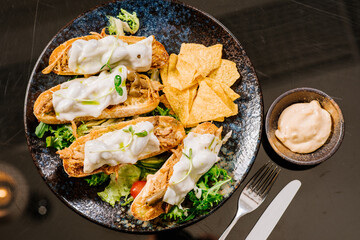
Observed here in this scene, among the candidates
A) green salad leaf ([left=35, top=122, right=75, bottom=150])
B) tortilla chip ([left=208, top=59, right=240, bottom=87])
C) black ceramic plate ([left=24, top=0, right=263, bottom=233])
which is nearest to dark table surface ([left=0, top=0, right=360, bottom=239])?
black ceramic plate ([left=24, top=0, right=263, bottom=233])

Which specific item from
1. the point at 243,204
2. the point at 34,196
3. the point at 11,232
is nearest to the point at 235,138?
the point at 243,204

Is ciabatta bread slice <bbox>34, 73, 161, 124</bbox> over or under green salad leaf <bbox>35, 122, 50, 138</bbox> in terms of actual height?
over

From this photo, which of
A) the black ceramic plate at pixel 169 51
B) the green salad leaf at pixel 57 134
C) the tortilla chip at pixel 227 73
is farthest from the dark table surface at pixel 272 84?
the green salad leaf at pixel 57 134

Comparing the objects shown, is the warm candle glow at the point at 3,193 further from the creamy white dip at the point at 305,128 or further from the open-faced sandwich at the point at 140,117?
the creamy white dip at the point at 305,128

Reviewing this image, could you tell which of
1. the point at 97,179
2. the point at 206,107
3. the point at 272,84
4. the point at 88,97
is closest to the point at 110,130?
the point at 88,97

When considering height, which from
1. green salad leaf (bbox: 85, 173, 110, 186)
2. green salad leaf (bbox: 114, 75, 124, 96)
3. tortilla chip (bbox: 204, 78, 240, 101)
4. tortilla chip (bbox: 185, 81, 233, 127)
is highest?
green salad leaf (bbox: 114, 75, 124, 96)

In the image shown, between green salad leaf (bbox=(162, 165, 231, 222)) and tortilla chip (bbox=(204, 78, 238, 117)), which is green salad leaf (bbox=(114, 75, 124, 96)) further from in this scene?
green salad leaf (bbox=(162, 165, 231, 222))

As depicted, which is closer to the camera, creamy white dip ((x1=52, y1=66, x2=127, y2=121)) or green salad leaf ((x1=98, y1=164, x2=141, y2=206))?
creamy white dip ((x1=52, y1=66, x2=127, y2=121))
